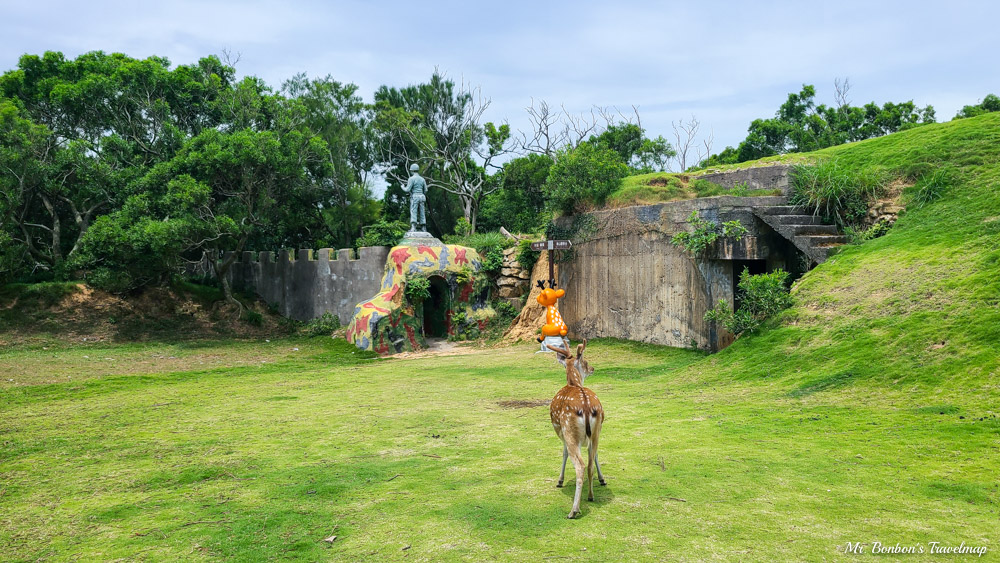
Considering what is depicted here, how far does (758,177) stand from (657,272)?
352cm

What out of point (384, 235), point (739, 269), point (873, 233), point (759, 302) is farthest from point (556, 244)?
point (384, 235)

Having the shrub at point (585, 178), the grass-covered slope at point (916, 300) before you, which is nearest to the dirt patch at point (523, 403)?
the grass-covered slope at point (916, 300)

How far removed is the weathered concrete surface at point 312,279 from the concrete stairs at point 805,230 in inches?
431

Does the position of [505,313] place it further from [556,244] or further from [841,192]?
[841,192]

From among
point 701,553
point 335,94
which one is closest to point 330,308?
point 335,94

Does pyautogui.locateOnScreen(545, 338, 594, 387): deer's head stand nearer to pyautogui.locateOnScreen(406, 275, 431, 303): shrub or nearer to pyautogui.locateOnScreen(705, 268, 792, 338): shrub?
pyautogui.locateOnScreen(705, 268, 792, 338): shrub

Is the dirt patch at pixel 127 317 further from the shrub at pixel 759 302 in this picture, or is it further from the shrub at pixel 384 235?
the shrub at pixel 759 302

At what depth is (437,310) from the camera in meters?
19.3

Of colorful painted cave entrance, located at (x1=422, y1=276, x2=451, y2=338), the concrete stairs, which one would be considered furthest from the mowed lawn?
colorful painted cave entrance, located at (x1=422, y1=276, x2=451, y2=338)

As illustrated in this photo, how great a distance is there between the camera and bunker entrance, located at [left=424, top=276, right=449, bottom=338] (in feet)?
61.7

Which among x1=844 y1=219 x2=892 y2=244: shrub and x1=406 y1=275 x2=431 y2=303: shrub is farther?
x1=406 y1=275 x2=431 y2=303: shrub

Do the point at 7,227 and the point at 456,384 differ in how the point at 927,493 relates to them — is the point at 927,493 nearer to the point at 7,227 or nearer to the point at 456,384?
the point at 456,384

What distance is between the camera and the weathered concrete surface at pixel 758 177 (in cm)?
1498

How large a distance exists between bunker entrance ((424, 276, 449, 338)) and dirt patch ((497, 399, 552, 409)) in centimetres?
930
